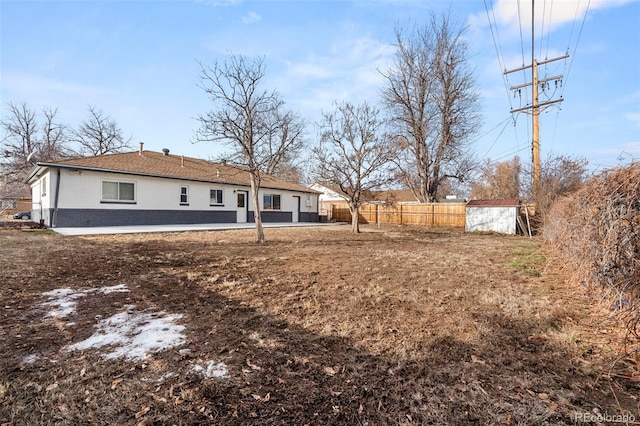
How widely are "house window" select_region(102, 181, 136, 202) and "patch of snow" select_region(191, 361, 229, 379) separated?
14.8 metres

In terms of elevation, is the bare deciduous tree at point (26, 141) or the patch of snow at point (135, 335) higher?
the bare deciduous tree at point (26, 141)

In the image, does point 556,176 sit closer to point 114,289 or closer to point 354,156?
point 354,156

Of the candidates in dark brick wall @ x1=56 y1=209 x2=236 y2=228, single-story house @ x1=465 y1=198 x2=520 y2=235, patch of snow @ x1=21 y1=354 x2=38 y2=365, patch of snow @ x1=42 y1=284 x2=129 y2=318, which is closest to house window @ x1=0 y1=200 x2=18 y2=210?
dark brick wall @ x1=56 y1=209 x2=236 y2=228

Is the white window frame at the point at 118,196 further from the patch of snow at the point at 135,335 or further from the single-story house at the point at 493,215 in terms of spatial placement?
the single-story house at the point at 493,215

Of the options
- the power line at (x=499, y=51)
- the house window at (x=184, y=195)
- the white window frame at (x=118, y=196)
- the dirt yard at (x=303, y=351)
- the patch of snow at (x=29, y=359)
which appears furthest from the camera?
the house window at (x=184, y=195)

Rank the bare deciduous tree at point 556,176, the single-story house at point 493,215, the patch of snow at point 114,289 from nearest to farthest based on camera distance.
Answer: the patch of snow at point 114,289, the bare deciduous tree at point 556,176, the single-story house at point 493,215

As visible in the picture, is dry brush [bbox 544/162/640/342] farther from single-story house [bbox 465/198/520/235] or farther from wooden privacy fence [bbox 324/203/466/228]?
wooden privacy fence [bbox 324/203/466/228]

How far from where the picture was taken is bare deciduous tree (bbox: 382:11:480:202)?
74.3 ft

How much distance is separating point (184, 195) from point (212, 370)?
16.2 meters

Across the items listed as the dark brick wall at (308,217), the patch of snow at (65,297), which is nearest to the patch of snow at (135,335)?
the patch of snow at (65,297)

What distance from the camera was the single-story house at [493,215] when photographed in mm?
15852

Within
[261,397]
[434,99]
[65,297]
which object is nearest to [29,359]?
[65,297]

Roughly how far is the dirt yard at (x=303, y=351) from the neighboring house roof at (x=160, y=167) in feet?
24.4

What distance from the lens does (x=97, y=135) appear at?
3341cm
